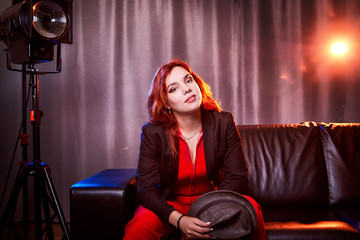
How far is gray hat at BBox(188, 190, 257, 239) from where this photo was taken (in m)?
1.26

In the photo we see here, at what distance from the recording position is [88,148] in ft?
9.68

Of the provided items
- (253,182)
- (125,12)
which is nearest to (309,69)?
(253,182)

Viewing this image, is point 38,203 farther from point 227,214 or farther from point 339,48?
point 339,48

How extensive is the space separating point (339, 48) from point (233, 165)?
185 cm

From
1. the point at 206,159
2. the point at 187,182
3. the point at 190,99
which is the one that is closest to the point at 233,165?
the point at 206,159

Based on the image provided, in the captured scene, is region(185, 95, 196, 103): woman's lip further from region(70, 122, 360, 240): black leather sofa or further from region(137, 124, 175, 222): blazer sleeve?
region(70, 122, 360, 240): black leather sofa

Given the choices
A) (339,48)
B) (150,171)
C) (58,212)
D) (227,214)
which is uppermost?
(339,48)

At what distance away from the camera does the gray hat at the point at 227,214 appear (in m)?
1.26

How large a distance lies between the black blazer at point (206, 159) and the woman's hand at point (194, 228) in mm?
262

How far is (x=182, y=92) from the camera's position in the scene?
1.62 meters

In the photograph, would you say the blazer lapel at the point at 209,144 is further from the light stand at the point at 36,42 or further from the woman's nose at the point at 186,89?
the light stand at the point at 36,42

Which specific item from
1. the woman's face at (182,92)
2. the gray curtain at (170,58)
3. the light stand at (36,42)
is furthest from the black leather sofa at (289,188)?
the gray curtain at (170,58)

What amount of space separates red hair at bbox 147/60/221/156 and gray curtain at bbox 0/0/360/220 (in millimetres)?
1056

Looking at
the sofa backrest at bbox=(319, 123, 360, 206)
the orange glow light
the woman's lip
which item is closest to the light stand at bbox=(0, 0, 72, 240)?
the woman's lip
